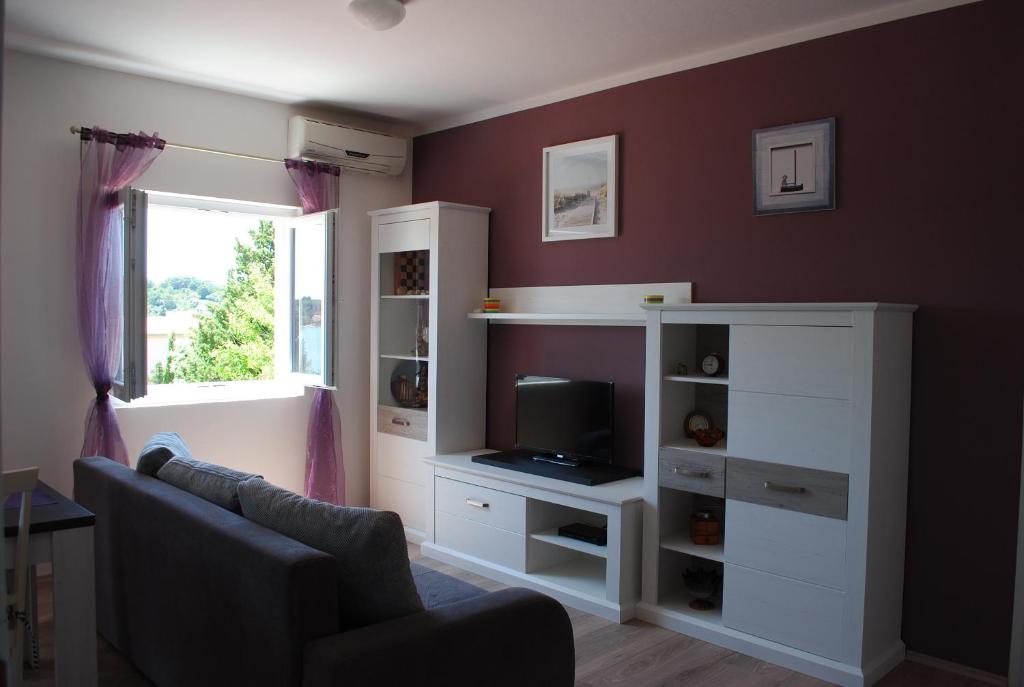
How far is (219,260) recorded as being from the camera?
15.8 ft

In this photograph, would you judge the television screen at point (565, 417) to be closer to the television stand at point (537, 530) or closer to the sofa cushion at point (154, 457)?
the television stand at point (537, 530)

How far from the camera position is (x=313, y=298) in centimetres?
477

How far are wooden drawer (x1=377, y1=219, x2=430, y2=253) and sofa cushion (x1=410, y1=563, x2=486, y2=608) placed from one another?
2368 millimetres

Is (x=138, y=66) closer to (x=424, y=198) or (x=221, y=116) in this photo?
(x=221, y=116)

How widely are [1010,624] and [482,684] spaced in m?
2.13

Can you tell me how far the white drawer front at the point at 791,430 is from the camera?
2957 millimetres

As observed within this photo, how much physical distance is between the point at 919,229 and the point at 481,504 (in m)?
2.46

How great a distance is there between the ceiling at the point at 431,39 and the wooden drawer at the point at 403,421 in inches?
75.6

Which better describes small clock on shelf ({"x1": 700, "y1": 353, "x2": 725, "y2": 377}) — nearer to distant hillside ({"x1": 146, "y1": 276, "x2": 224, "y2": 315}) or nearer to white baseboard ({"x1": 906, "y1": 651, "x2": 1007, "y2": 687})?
white baseboard ({"x1": 906, "y1": 651, "x2": 1007, "y2": 687})

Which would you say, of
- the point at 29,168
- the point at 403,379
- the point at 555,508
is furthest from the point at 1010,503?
the point at 29,168

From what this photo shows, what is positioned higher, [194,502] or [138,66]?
[138,66]

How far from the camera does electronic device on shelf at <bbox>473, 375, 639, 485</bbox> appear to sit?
157 inches

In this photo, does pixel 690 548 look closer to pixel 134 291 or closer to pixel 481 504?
pixel 481 504

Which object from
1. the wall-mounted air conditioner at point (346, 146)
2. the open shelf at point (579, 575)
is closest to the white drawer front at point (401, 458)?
the open shelf at point (579, 575)
